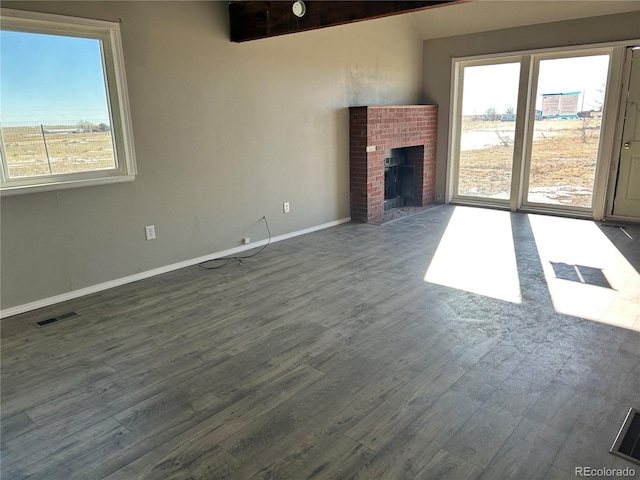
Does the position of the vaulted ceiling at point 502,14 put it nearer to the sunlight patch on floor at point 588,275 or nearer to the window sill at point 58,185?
the sunlight patch on floor at point 588,275

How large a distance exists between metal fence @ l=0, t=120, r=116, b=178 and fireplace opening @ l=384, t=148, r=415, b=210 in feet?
13.5

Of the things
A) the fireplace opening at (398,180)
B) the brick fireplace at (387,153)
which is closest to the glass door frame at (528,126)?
the brick fireplace at (387,153)

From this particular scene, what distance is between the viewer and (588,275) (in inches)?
152

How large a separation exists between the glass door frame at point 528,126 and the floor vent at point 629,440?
4515 mm

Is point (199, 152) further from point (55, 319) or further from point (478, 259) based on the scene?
point (478, 259)

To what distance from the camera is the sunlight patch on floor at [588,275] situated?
317cm

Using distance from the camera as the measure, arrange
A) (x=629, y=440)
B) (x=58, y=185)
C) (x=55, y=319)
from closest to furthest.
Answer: (x=629, y=440) → (x=55, y=319) → (x=58, y=185)

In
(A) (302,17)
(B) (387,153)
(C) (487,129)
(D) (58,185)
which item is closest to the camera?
(D) (58,185)

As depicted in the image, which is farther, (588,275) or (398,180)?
(398,180)

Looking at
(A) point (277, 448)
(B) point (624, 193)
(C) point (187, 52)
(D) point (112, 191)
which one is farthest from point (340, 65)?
(A) point (277, 448)

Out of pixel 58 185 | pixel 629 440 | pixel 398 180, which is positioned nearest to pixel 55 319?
pixel 58 185

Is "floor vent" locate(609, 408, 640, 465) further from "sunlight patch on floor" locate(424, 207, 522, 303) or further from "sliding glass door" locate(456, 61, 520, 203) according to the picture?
"sliding glass door" locate(456, 61, 520, 203)

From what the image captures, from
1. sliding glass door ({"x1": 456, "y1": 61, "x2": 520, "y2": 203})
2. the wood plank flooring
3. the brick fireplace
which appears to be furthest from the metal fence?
sliding glass door ({"x1": 456, "y1": 61, "x2": 520, "y2": 203})

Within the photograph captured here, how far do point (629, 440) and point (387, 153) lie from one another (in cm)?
523
